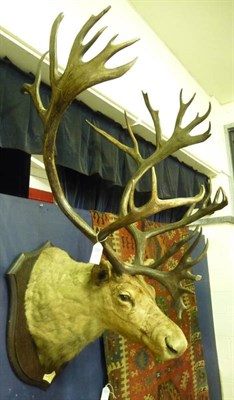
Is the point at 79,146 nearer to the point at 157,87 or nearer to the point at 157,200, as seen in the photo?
the point at 157,200

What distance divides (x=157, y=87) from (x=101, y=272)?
1.68m

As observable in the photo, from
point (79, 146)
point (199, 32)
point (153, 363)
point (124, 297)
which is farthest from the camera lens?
point (199, 32)

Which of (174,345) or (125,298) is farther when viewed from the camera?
(125,298)

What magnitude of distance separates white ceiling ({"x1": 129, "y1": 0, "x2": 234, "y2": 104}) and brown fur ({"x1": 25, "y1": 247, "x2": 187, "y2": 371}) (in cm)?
196

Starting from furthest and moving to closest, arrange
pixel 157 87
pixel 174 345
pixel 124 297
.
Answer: pixel 157 87
pixel 124 297
pixel 174 345

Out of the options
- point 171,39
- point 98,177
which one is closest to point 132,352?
point 98,177

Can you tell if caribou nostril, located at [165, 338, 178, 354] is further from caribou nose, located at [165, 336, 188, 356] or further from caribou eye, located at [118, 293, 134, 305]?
caribou eye, located at [118, 293, 134, 305]

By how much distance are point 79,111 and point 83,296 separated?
108 cm

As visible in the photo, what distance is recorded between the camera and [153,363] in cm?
196

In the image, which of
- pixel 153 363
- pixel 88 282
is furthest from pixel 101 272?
pixel 153 363

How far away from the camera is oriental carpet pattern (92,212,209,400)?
1658mm

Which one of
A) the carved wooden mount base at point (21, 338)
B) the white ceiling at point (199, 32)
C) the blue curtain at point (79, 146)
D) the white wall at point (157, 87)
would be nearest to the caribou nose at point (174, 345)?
the carved wooden mount base at point (21, 338)

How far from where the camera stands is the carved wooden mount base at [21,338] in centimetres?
120

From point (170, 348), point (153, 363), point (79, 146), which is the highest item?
point (79, 146)
